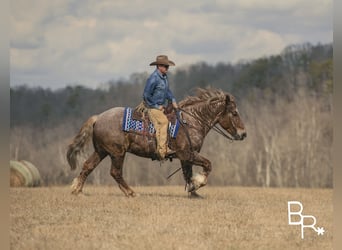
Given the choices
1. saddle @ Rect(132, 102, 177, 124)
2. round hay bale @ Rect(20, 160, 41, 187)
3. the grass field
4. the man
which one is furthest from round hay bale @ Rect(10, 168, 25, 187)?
the man

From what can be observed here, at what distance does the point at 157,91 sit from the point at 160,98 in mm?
136

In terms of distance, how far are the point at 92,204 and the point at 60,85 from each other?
2216mm

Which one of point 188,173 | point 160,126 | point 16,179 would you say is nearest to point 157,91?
point 160,126

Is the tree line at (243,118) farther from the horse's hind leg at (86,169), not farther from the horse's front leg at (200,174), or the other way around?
the horse's hind leg at (86,169)

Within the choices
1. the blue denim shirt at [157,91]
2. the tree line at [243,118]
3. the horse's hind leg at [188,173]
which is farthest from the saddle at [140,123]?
the tree line at [243,118]

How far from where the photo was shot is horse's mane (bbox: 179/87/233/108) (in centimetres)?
1079

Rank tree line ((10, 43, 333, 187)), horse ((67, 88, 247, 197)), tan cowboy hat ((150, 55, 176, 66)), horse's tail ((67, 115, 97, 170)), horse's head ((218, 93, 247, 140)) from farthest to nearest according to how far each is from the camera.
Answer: tree line ((10, 43, 333, 187))
horse's head ((218, 93, 247, 140))
horse's tail ((67, 115, 97, 170))
horse ((67, 88, 247, 197))
tan cowboy hat ((150, 55, 176, 66))

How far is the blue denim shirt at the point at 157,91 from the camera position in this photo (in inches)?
394

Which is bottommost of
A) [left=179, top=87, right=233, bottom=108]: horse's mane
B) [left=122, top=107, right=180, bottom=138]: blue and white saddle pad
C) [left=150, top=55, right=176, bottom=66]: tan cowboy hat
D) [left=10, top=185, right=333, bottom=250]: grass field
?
[left=10, top=185, right=333, bottom=250]: grass field

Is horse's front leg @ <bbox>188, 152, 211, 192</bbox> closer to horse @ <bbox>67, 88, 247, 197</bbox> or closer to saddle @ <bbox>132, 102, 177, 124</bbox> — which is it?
horse @ <bbox>67, 88, 247, 197</bbox>

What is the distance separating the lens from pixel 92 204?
32.3 ft

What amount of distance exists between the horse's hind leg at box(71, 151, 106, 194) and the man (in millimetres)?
973

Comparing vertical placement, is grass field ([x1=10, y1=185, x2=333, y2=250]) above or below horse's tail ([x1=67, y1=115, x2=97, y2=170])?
below

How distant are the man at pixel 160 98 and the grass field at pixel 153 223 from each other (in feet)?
3.08
